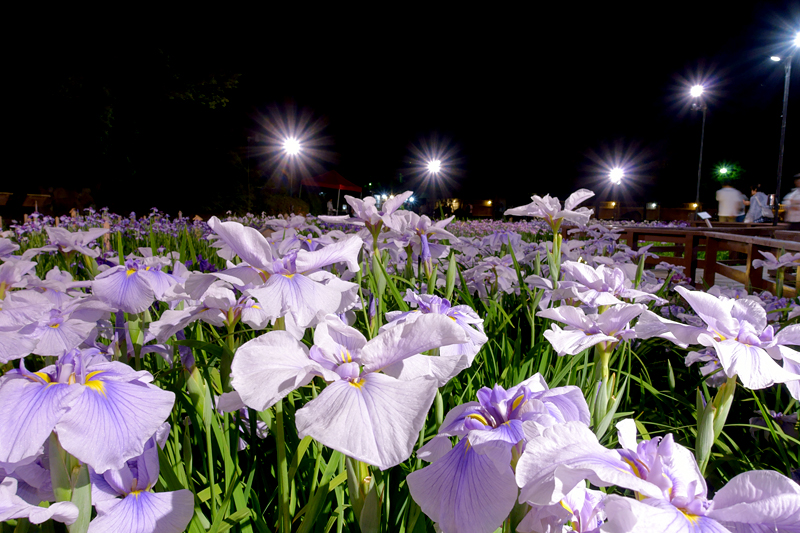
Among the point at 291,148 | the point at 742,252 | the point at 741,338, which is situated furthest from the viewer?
the point at 291,148

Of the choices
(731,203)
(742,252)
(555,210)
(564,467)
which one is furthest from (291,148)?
(564,467)

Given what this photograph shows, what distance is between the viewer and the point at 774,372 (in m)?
0.87

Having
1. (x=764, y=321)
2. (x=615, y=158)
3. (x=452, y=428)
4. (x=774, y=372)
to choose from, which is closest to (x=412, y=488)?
(x=452, y=428)

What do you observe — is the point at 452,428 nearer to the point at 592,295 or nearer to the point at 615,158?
the point at 592,295

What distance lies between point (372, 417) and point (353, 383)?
0.08 m

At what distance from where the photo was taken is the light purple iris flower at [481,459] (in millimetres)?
602

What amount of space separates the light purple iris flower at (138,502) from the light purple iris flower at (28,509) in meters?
0.10

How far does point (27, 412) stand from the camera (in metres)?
0.65

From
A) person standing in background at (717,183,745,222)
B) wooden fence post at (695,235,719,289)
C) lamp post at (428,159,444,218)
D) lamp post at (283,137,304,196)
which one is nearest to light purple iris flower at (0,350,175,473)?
wooden fence post at (695,235,719,289)

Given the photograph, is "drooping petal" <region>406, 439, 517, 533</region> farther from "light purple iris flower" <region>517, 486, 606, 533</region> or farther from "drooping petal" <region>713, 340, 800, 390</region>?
"drooping petal" <region>713, 340, 800, 390</region>

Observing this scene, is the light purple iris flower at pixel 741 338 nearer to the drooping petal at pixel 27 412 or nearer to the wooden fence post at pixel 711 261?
→ the drooping petal at pixel 27 412

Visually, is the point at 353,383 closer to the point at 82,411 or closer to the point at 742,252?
the point at 82,411

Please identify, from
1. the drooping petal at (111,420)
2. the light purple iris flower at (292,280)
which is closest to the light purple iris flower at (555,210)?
the light purple iris flower at (292,280)

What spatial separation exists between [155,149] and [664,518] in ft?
72.5
